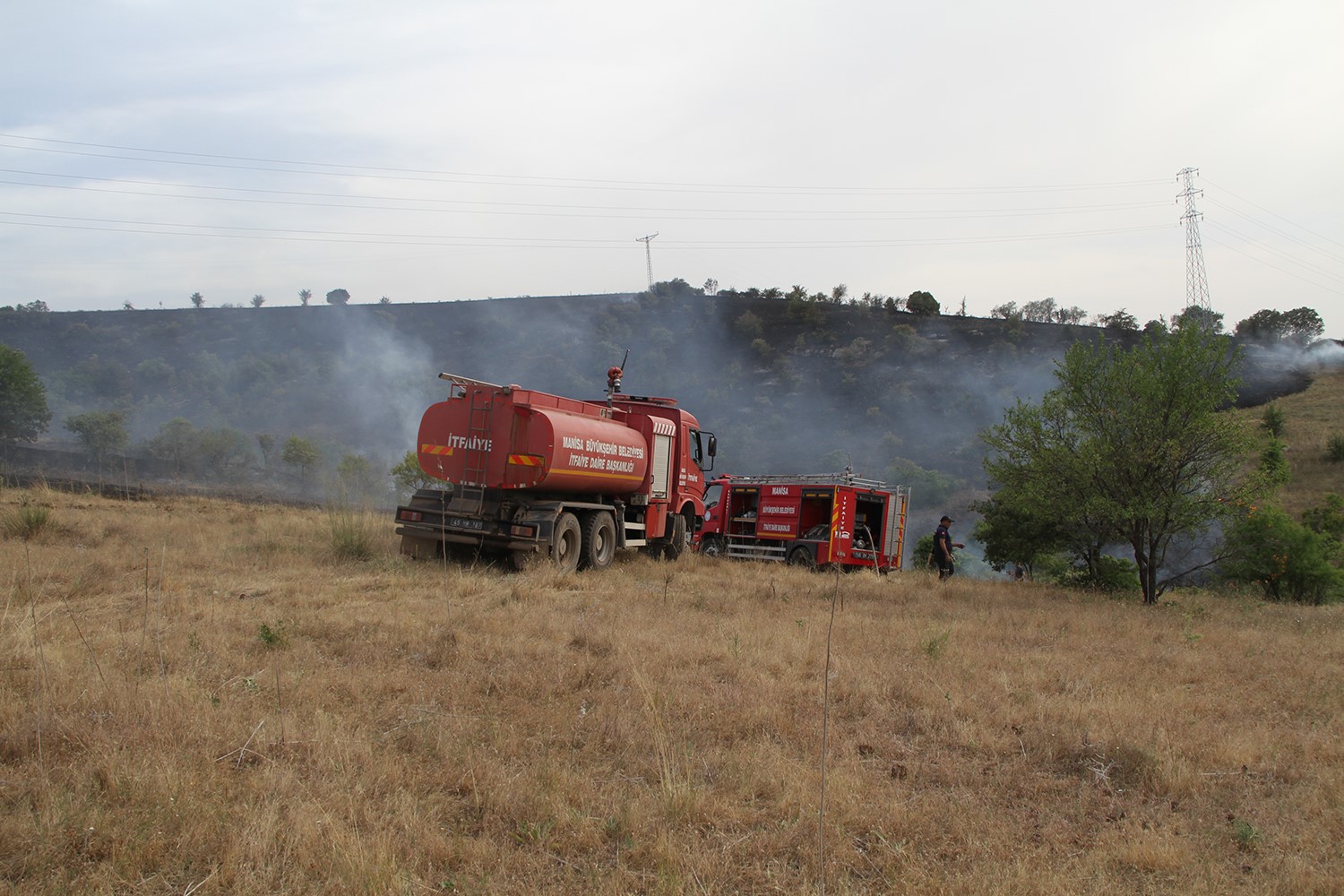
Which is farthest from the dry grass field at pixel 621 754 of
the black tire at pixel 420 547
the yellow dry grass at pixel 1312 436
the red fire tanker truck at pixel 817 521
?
the yellow dry grass at pixel 1312 436

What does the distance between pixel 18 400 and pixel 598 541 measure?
36415 mm

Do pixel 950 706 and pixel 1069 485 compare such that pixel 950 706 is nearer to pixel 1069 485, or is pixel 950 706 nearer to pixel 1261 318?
pixel 1069 485

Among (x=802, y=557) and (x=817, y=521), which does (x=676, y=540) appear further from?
(x=817, y=521)

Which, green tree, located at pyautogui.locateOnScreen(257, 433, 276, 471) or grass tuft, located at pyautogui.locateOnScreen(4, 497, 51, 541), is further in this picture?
green tree, located at pyautogui.locateOnScreen(257, 433, 276, 471)

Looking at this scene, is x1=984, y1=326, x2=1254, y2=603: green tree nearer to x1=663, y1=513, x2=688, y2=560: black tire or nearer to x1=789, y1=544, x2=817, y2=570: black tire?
x1=789, y1=544, x2=817, y2=570: black tire

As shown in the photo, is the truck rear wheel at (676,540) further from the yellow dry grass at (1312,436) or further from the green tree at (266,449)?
the green tree at (266,449)

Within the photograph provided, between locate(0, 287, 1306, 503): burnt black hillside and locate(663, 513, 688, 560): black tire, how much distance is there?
27540mm

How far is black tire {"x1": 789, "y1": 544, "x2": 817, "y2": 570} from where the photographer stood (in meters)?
20.8

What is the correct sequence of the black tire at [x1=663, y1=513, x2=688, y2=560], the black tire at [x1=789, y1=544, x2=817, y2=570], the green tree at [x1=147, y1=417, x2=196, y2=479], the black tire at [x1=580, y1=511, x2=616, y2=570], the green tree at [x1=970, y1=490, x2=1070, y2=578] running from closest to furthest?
the black tire at [x1=580, y1=511, x2=616, y2=570] → the black tire at [x1=663, y1=513, x2=688, y2=560] → the black tire at [x1=789, y1=544, x2=817, y2=570] → the green tree at [x1=970, y1=490, x2=1070, y2=578] → the green tree at [x1=147, y1=417, x2=196, y2=479]

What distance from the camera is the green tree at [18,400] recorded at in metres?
37.8

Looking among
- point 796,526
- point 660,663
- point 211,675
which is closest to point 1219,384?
point 796,526

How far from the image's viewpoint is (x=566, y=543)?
47.1 feet

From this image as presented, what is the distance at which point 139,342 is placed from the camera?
69562 millimetres

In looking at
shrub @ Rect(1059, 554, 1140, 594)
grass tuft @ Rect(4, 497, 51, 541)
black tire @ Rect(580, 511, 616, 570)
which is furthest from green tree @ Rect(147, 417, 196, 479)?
shrub @ Rect(1059, 554, 1140, 594)
